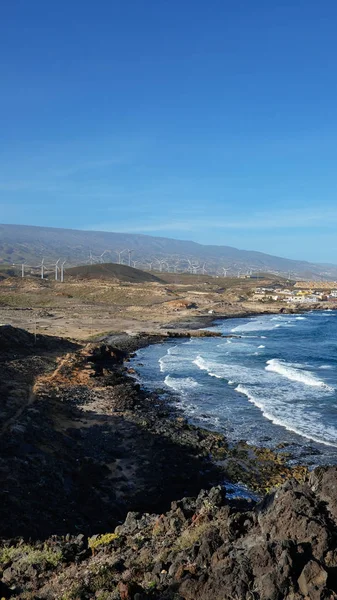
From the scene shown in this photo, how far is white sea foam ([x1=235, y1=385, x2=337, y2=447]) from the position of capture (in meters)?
30.1

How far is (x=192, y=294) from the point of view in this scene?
153 m

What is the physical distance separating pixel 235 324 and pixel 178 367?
50761 millimetres

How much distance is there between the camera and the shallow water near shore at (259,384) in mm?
30453

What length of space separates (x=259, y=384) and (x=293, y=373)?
6.84 meters

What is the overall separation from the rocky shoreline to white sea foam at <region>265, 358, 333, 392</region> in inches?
652

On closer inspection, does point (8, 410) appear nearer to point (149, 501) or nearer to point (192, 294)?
point (149, 501)

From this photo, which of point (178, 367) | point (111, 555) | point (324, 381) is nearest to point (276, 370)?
point (324, 381)

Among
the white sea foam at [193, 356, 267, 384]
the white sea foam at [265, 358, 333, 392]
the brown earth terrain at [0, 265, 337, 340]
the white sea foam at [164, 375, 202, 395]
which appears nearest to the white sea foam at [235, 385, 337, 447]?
the white sea foam at [164, 375, 202, 395]

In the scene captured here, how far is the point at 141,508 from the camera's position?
19.9 m

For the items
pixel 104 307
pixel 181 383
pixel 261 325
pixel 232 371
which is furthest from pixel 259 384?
pixel 104 307

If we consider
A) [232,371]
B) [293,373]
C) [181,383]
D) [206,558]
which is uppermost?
[206,558]

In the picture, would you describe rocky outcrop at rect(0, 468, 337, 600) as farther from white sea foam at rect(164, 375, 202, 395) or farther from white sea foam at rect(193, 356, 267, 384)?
white sea foam at rect(193, 356, 267, 384)

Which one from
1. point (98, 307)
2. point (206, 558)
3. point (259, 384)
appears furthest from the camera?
point (98, 307)

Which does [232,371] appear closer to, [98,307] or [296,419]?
[296,419]
